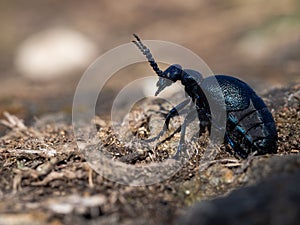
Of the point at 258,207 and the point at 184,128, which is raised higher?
the point at 184,128

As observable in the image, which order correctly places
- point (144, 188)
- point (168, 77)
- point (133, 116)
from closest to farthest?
point (144, 188)
point (168, 77)
point (133, 116)

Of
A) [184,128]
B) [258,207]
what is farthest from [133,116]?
[258,207]

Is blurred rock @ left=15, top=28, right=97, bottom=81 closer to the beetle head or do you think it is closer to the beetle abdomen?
the beetle head

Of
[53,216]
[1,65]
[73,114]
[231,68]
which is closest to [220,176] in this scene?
[53,216]

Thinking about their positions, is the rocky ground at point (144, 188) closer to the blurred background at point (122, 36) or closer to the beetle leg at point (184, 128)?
the beetle leg at point (184, 128)

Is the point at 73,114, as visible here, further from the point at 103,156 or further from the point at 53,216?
the point at 53,216

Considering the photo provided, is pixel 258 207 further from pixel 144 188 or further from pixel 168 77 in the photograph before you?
pixel 168 77

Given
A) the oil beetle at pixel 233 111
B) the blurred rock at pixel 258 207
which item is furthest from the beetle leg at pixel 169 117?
the blurred rock at pixel 258 207
